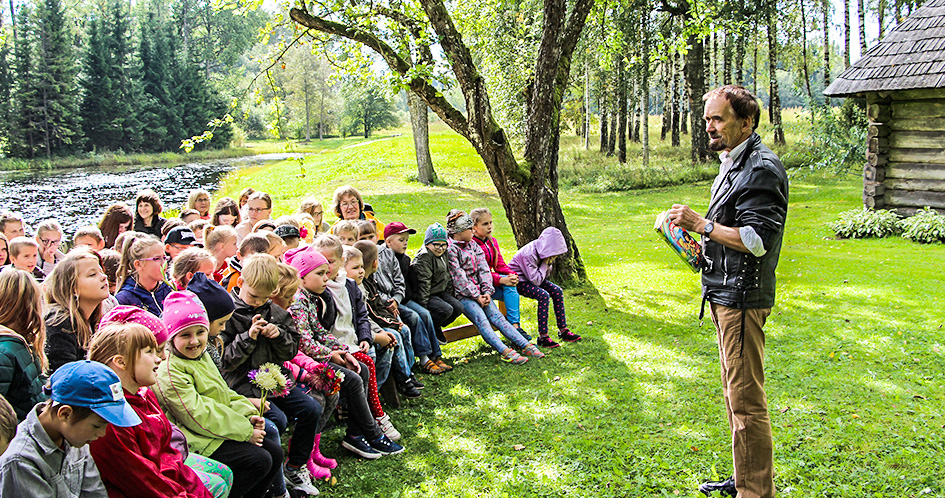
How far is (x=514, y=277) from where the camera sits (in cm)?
705

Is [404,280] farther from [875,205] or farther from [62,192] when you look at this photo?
[62,192]

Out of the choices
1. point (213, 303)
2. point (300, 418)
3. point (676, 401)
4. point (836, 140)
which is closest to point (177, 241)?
point (213, 303)

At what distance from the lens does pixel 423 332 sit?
20.4ft

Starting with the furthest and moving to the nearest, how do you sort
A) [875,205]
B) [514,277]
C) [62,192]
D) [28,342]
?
[62,192] < [875,205] < [514,277] < [28,342]

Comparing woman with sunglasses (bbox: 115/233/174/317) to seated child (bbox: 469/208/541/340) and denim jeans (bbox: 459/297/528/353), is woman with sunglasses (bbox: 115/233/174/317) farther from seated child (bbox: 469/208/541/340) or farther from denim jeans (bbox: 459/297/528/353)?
seated child (bbox: 469/208/541/340)

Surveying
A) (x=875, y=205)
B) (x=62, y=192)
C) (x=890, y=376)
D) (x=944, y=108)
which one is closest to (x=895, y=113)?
(x=944, y=108)

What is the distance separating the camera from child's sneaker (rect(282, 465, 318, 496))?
13.3 ft

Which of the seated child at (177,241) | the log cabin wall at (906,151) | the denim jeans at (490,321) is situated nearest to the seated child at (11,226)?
the seated child at (177,241)

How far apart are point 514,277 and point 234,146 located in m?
51.4

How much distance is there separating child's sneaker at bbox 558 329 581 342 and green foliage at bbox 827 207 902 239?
8512mm

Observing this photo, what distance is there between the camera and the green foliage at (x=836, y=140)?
19359 millimetres

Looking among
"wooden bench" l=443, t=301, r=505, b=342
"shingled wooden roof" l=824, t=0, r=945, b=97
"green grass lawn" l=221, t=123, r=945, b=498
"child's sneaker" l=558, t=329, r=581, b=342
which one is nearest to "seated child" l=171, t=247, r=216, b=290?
"green grass lawn" l=221, t=123, r=945, b=498

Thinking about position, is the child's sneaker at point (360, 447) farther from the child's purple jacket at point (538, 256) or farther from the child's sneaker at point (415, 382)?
the child's purple jacket at point (538, 256)

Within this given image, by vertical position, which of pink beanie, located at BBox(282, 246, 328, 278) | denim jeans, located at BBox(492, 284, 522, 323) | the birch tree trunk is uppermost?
the birch tree trunk
